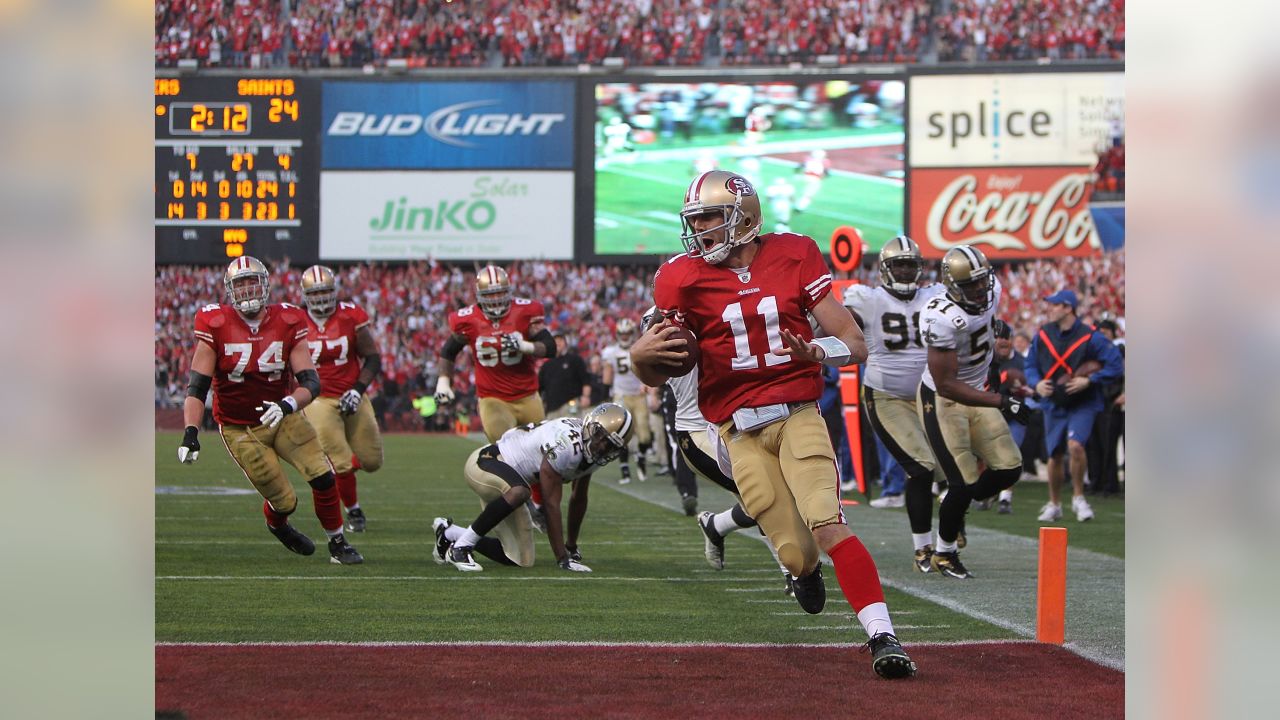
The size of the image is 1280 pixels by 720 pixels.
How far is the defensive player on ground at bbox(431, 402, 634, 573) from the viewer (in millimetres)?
8133

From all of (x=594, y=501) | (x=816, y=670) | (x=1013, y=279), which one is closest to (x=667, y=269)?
(x=816, y=670)

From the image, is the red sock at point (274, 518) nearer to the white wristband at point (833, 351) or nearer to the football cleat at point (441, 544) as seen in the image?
the football cleat at point (441, 544)

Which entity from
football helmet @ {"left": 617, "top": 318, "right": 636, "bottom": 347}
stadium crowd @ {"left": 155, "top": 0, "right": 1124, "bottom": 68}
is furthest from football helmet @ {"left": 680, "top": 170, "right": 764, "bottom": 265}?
stadium crowd @ {"left": 155, "top": 0, "right": 1124, "bottom": 68}

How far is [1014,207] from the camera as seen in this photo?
104 feet

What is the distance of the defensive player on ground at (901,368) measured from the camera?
8.30m

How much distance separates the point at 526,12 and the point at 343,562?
27.0m

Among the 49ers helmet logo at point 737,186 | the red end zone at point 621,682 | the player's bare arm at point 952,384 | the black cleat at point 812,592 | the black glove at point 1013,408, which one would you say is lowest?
the red end zone at point 621,682

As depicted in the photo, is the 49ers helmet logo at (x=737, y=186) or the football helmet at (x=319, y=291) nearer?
the 49ers helmet logo at (x=737, y=186)

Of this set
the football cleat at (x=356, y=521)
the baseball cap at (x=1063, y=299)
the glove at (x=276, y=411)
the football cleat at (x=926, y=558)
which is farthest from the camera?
the baseball cap at (x=1063, y=299)

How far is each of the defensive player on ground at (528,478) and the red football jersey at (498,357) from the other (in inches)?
75.4

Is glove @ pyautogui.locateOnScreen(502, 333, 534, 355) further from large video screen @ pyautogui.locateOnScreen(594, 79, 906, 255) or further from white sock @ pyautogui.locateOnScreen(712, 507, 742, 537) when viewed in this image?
large video screen @ pyautogui.locateOnScreen(594, 79, 906, 255)

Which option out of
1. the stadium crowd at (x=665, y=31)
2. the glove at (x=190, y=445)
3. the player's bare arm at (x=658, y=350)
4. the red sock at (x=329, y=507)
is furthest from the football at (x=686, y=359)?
the stadium crowd at (x=665, y=31)

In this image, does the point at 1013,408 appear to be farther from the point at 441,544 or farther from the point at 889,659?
the point at 441,544

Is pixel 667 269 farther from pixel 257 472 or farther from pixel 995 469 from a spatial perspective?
pixel 257 472
